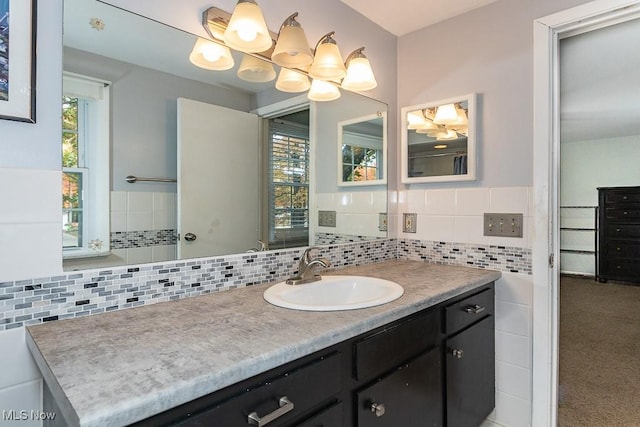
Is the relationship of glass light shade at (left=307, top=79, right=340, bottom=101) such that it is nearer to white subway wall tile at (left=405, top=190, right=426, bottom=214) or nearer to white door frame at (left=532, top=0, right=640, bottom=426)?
white subway wall tile at (left=405, top=190, right=426, bottom=214)

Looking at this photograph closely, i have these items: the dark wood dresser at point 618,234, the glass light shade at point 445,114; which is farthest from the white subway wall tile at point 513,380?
the dark wood dresser at point 618,234

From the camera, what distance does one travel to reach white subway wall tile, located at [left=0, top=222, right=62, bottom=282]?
89cm

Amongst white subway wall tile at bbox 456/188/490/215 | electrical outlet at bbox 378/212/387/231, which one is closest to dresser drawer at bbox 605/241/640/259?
white subway wall tile at bbox 456/188/490/215

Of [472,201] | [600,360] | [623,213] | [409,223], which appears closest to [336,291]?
[409,223]

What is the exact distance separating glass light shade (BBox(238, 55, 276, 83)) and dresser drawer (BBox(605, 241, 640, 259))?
6.09 m

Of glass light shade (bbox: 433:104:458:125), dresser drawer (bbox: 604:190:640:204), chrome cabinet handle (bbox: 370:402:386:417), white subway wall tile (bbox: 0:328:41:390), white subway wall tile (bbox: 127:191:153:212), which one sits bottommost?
chrome cabinet handle (bbox: 370:402:386:417)

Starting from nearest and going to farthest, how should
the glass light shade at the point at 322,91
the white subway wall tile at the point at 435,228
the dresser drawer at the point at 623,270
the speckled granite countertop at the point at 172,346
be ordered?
the speckled granite countertop at the point at 172,346 < the glass light shade at the point at 322,91 < the white subway wall tile at the point at 435,228 < the dresser drawer at the point at 623,270

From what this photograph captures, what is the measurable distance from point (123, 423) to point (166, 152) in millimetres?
916

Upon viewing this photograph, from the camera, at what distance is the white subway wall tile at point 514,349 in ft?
5.43

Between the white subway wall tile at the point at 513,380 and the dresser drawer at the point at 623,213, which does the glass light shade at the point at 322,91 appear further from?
the dresser drawer at the point at 623,213

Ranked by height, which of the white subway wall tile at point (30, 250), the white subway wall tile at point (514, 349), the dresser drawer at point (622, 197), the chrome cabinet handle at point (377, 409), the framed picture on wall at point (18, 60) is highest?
the framed picture on wall at point (18, 60)

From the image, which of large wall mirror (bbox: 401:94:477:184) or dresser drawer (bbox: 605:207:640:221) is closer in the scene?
large wall mirror (bbox: 401:94:477:184)

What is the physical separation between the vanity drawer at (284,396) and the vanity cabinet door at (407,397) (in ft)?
0.49

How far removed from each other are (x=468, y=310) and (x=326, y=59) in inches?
50.0
